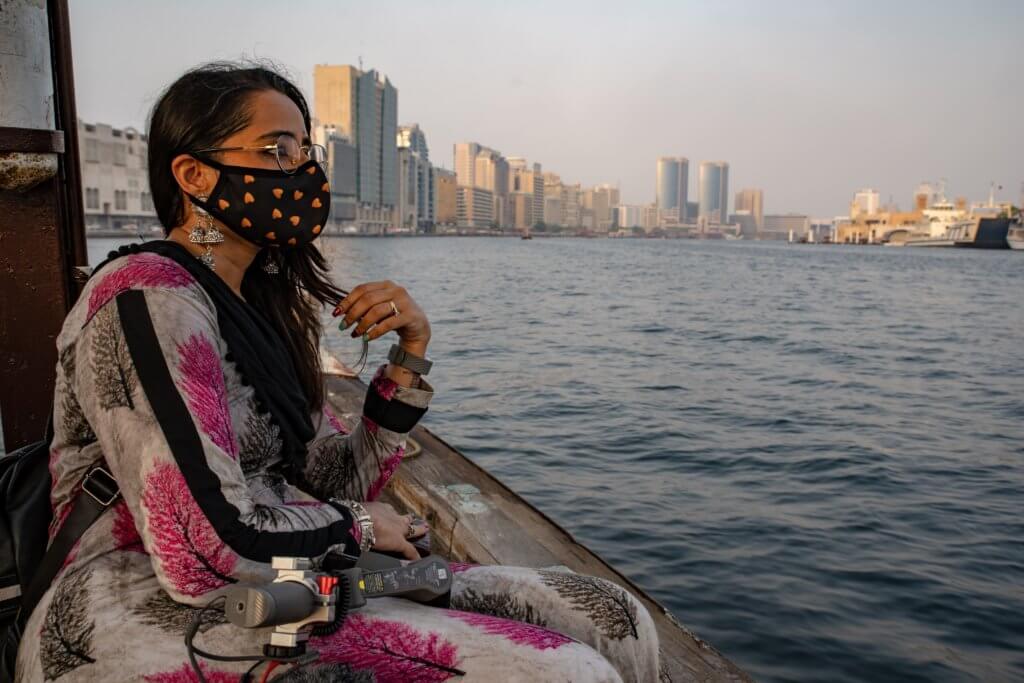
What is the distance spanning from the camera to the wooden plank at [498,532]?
2.62 meters

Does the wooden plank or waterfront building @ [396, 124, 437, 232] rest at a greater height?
waterfront building @ [396, 124, 437, 232]

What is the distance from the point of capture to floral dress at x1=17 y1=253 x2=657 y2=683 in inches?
59.9

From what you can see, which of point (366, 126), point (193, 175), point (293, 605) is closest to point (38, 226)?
point (193, 175)

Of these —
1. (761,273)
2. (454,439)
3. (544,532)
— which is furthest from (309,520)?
(761,273)

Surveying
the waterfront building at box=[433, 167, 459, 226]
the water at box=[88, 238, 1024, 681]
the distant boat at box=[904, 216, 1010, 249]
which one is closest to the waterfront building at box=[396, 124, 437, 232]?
the waterfront building at box=[433, 167, 459, 226]

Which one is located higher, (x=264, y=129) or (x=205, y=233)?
(x=264, y=129)

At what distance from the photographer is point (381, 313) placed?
80.8 inches

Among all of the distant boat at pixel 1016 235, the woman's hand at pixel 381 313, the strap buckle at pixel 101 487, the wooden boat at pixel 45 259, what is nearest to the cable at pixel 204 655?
the strap buckle at pixel 101 487

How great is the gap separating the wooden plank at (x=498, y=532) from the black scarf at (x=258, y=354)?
50.8 inches

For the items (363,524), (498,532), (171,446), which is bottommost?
(498,532)

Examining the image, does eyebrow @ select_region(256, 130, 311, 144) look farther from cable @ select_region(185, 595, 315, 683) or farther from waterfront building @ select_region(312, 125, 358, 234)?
waterfront building @ select_region(312, 125, 358, 234)

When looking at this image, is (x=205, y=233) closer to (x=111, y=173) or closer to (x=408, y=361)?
(x=408, y=361)

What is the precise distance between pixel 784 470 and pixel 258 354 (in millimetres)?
Answer: 7510

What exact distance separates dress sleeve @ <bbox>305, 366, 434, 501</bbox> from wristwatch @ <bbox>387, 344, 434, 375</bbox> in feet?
0.15
